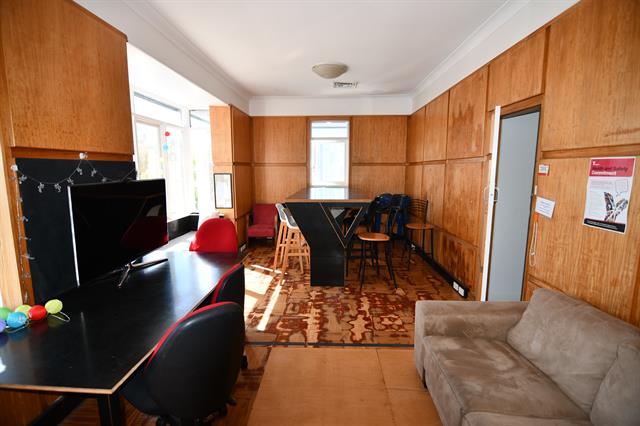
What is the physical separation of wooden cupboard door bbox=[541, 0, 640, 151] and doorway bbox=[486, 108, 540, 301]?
2.22 feet

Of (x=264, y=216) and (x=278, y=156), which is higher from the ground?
(x=278, y=156)

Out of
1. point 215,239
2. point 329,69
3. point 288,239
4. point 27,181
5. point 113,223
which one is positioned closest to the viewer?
point 27,181

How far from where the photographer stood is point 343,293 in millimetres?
3840

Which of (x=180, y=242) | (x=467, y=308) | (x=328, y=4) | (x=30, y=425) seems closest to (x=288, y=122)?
(x=180, y=242)

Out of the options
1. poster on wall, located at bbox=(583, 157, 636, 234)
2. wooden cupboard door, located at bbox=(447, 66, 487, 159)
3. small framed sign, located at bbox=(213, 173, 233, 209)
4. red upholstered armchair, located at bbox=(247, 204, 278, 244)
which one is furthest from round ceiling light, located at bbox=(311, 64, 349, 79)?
poster on wall, located at bbox=(583, 157, 636, 234)

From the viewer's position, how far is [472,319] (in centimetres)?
205

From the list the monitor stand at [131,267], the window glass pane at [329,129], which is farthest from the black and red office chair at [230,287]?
the window glass pane at [329,129]

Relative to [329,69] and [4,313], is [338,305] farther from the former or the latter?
[329,69]

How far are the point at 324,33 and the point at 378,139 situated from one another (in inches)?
130

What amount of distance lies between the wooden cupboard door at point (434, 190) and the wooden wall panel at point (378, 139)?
3.90ft

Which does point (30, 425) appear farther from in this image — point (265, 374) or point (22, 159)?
point (22, 159)

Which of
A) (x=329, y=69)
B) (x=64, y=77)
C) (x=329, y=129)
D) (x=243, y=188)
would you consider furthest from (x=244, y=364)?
(x=329, y=129)

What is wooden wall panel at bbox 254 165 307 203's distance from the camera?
648 centimetres

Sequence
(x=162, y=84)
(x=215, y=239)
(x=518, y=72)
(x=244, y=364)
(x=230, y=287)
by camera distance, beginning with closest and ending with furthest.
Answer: (x=230, y=287), (x=244, y=364), (x=518, y=72), (x=215, y=239), (x=162, y=84)
